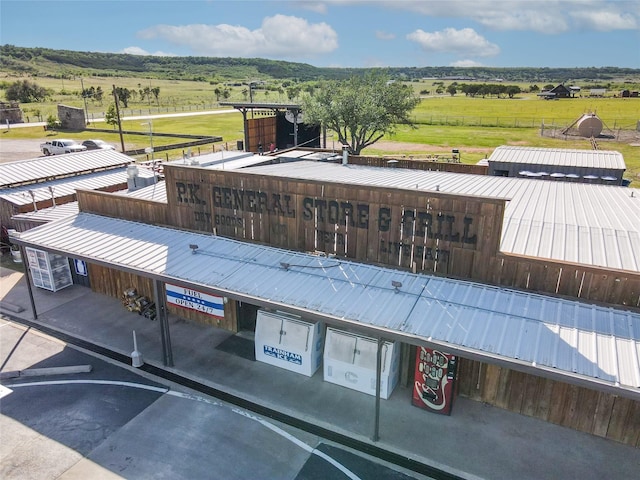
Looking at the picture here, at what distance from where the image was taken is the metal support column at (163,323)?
1431cm

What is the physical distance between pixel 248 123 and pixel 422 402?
34627 mm

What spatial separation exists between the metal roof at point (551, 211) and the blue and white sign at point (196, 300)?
441 cm

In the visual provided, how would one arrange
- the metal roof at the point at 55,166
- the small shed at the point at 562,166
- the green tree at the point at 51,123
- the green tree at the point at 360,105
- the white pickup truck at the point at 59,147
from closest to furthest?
the metal roof at the point at 55,166 → the small shed at the point at 562,166 → the green tree at the point at 360,105 → the white pickup truck at the point at 59,147 → the green tree at the point at 51,123

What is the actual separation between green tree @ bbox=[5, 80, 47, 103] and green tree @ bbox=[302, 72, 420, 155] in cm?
8807

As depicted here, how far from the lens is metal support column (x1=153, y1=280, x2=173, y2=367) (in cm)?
1431

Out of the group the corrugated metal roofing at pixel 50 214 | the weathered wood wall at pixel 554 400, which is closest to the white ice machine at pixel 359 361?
the weathered wood wall at pixel 554 400

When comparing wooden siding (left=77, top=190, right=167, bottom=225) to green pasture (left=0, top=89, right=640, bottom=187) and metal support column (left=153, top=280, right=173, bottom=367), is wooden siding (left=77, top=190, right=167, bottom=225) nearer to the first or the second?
metal support column (left=153, top=280, right=173, bottom=367)

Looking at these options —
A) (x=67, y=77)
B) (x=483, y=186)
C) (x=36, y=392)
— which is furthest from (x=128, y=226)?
(x=67, y=77)

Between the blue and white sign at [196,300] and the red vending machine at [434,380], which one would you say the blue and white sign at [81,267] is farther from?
the red vending machine at [434,380]

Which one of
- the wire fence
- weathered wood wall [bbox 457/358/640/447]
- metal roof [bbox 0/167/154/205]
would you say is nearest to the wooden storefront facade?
weathered wood wall [bbox 457/358/640/447]

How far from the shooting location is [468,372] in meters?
13.1

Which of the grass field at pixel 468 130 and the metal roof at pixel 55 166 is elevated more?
the metal roof at pixel 55 166

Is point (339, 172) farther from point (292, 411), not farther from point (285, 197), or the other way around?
point (292, 411)

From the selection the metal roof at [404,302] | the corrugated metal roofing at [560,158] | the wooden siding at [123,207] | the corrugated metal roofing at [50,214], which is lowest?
the corrugated metal roofing at [50,214]
